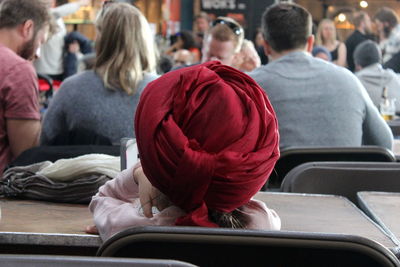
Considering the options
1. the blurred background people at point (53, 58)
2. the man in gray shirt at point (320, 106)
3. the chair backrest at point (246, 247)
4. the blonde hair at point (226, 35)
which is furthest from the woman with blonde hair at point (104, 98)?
the blurred background people at point (53, 58)

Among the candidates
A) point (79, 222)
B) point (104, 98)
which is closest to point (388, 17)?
point (104, 98)

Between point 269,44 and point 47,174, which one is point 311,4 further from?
point 47,174

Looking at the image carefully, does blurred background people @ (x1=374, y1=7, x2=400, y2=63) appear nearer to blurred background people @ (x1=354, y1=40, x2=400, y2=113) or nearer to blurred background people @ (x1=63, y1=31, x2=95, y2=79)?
blurred background people @ (x1=354, y1=40, x2=400, y2=113)

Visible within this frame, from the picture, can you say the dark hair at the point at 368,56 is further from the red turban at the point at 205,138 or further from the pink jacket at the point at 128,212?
the red turban at the point at 205,138

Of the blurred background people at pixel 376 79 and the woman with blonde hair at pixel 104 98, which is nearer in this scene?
the woman with blonde hair at pixel 104 98

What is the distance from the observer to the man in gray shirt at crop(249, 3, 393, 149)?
158 inches

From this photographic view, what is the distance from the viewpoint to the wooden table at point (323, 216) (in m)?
2.19

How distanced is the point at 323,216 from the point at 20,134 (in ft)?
5.69

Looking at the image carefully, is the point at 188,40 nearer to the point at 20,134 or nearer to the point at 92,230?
the point at 20,134

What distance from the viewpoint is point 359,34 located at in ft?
37.9

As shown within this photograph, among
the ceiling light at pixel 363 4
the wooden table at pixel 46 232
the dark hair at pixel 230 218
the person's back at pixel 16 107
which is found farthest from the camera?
the ceiling light at pixel 363 4

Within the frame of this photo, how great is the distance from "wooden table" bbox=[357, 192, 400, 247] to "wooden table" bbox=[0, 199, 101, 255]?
0.75 metres

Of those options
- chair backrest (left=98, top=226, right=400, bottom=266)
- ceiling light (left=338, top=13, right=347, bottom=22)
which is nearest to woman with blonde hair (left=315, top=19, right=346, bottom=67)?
chair backrest (left=98, top=226, right=400, bottom=266)

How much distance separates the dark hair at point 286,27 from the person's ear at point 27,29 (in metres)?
1.21
